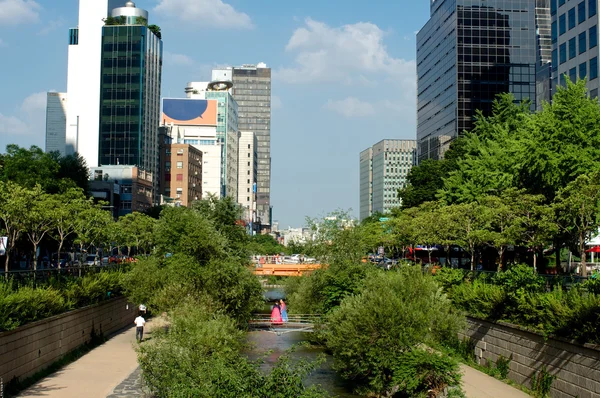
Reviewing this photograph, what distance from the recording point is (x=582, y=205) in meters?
37.9

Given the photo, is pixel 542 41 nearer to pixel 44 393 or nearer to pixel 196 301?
pixel 196 301

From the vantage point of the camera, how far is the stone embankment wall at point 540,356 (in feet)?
77.3

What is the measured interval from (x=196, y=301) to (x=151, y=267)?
9235 millimetres

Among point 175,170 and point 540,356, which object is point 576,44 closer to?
point 540,356

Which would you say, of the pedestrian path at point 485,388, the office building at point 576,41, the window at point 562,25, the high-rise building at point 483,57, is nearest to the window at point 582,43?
the office building at point 576,41

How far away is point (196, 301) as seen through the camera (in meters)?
35.2

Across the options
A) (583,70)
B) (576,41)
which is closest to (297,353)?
(583,70)

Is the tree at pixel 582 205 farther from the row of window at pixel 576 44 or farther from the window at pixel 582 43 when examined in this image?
the window at pixel 582 43

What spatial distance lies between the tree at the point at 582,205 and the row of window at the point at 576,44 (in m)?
31.7

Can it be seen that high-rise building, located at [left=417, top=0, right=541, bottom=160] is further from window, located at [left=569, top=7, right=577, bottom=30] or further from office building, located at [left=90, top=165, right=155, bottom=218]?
office building, located at [left=90, top=165, right=155, bottom=218]

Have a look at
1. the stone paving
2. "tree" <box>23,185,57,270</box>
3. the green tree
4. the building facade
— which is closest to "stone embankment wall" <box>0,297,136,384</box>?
the stone paving

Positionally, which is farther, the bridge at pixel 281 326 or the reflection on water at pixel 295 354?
the bridge at pixel 281 326

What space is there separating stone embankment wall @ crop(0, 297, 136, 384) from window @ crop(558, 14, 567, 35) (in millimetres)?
53606

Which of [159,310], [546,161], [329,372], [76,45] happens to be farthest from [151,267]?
[76,45]
